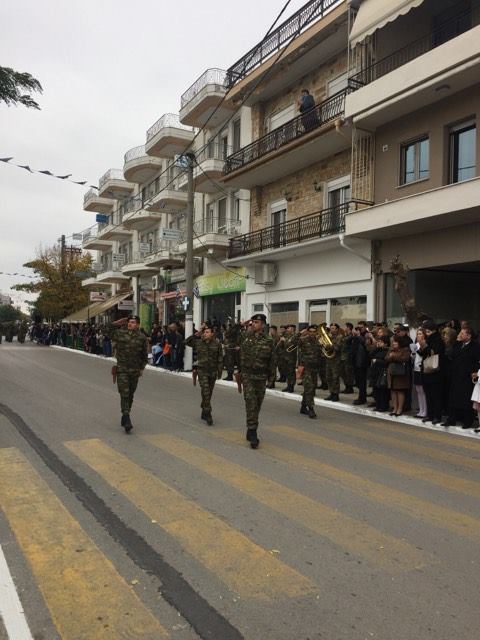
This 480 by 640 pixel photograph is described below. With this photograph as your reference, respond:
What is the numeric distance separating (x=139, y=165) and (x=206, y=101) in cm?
1099

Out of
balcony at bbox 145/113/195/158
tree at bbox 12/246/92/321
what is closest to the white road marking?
balcony at bbox 145/113/195/158

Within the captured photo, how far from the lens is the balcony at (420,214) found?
44.5 feet

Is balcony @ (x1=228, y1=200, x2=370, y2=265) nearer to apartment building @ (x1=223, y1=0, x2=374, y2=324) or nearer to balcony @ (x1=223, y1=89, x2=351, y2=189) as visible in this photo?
apartment building @ (x1=223, y1=0, x2=374, y2=324)

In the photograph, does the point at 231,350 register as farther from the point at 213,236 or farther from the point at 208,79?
the point at 208,79

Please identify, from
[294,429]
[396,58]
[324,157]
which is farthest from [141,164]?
[294,429]

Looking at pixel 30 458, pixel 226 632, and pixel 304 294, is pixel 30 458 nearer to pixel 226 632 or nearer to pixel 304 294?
pixel 226 632

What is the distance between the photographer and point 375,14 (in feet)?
50.4

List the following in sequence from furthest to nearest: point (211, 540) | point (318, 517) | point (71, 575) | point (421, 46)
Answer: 1. point (421, 46)
2. point (318, 517)
3. point (211, 540)
4. point (71, 575)

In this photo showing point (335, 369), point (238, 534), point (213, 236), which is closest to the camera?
point (238, 534)

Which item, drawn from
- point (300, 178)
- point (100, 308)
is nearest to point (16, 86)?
point (300, 178)

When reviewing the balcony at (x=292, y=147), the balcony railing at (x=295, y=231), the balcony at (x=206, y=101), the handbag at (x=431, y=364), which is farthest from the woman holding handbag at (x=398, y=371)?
the balcony at (x=206, y=101)

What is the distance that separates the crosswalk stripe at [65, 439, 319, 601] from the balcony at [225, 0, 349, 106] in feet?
44.1

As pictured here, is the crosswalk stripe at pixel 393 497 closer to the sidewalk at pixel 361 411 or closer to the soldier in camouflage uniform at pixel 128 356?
the soldier in camouflage uniform at pixel 128 356

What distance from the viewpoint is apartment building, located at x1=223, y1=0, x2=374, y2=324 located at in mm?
18688
